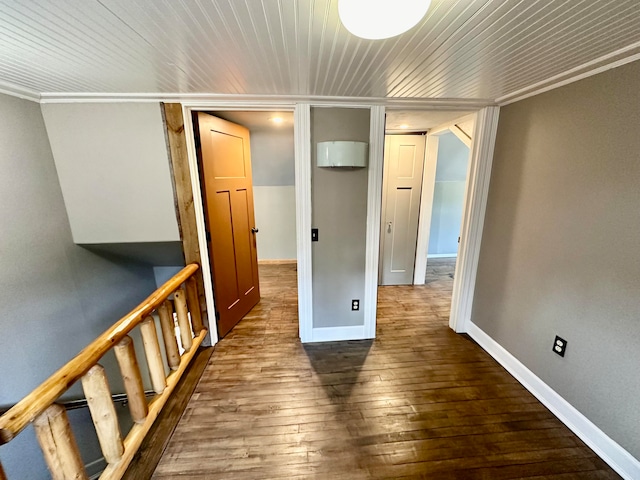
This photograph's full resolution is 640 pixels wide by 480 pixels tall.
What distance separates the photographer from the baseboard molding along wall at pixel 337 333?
7.84 ft

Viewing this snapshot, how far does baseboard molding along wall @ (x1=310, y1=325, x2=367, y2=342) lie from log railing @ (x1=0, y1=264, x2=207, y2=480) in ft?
3.63

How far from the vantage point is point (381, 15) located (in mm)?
676

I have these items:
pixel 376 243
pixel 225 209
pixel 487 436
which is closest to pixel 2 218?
pixel 225 209

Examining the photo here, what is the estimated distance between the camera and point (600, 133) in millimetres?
1344

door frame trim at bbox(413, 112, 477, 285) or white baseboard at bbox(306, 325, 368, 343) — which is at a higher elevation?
door frame trim at bbox(413, 112, 477, 285)

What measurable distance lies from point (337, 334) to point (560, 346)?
159 cm

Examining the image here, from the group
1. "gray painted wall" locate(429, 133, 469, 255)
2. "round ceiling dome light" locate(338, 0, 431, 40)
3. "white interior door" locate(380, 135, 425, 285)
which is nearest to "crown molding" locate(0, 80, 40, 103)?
"round ceiling dome light" locate(338, 0, 431, 40)

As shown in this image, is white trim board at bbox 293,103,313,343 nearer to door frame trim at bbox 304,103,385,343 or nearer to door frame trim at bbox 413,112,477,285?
door frame trim at bbox 304,103,385,343

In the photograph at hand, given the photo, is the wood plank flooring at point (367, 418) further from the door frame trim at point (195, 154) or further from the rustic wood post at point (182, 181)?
the rustic wood post at point (182, 181)

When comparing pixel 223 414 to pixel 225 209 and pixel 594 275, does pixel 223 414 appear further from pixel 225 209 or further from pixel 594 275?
pixel 594 275

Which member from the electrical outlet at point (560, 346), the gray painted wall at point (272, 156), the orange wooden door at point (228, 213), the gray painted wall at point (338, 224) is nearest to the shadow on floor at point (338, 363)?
the gray painted wall at point (338, 224)

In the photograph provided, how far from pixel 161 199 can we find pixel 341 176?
1.41 meters

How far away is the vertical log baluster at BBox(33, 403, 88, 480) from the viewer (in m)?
0.91

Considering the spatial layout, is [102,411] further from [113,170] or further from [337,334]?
[337,334]
